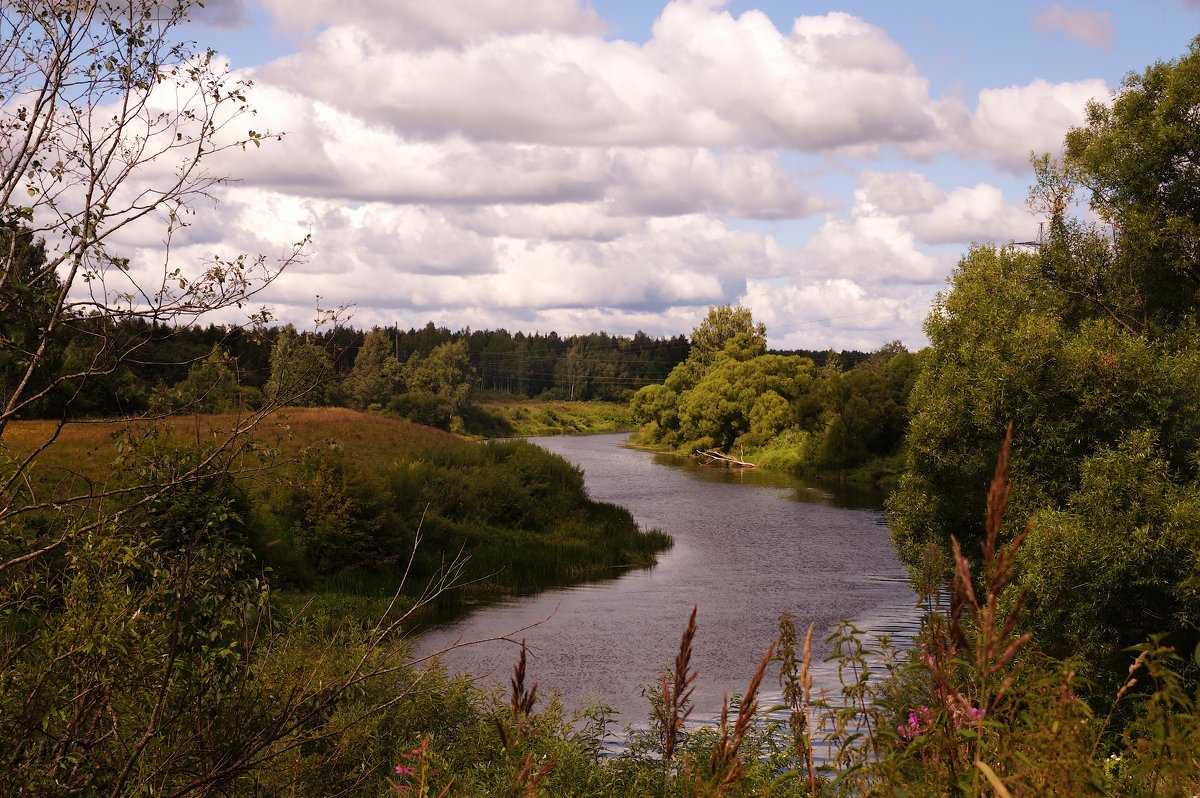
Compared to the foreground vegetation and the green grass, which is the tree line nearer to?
the green grass

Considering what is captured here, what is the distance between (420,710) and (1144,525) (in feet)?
36.3

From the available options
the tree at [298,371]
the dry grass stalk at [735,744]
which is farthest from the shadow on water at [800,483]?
the dry grass stalk at [735,744]

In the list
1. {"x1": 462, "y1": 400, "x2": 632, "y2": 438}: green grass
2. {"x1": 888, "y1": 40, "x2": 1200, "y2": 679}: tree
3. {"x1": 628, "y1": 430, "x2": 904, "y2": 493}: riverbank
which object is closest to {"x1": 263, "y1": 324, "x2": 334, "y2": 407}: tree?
{"x1": 888, "y1": 40, "x2": 1200, "y2": 679}: tree

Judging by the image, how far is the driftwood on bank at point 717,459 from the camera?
226 ft

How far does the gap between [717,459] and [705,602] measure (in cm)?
4725

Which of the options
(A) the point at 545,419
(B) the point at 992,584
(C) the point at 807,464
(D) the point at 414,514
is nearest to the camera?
(B) the point at 992,584

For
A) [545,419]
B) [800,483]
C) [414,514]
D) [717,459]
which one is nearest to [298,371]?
[414,514]

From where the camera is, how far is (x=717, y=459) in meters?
72.9

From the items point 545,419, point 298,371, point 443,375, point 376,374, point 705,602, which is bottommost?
Answer: point 705,602

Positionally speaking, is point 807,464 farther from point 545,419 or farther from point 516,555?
point 545,419

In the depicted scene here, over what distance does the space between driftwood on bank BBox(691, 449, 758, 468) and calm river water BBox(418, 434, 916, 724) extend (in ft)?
66.5

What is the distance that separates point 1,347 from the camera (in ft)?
15.0

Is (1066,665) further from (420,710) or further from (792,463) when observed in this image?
(792,463)

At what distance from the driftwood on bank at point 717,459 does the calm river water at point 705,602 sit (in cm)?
2028
